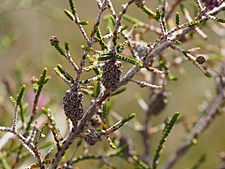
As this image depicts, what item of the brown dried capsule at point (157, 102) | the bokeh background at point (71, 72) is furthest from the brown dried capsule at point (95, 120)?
the bokeh background at point (71, 72)

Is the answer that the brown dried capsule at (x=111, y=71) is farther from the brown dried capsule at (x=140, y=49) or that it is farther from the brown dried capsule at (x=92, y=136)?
the brown dried capsule at (x=140, y=49)

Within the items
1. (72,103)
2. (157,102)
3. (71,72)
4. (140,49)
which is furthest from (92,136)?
(71,72)

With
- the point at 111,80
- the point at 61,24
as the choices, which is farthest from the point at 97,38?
the point at 61,24

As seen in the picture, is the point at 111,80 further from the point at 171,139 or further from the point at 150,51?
the point at 171,139

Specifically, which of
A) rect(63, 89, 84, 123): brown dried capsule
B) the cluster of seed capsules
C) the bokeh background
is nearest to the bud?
the cluster of seed capsules

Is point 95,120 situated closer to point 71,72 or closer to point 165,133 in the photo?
point 165,133

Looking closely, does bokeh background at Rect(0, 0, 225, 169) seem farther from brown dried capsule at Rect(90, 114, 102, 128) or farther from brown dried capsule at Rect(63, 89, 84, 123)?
brown dried capsule at Rect(63, 89, 84, 123)

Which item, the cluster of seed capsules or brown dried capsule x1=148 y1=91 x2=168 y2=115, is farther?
brown dried capsule x1=148 y1=91 x2=168 y2=115
